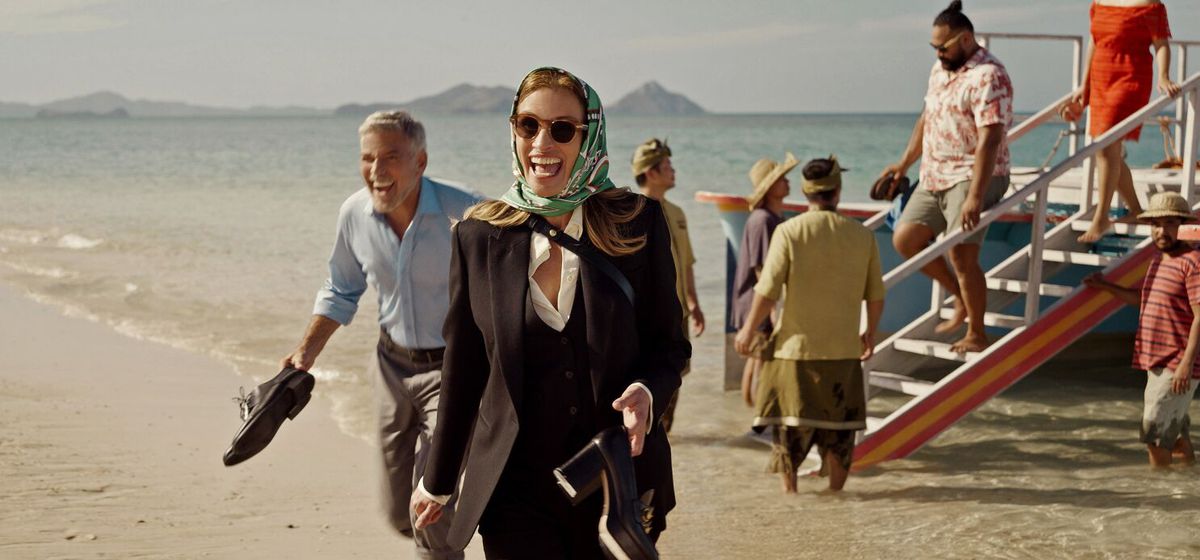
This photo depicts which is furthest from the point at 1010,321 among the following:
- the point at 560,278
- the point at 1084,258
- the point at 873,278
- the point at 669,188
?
the point at 560,278

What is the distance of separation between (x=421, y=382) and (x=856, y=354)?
290 cm

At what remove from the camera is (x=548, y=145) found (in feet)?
9.11

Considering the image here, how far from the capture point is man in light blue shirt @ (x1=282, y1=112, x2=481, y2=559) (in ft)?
14.3

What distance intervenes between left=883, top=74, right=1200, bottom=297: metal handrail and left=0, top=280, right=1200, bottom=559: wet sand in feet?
3.71

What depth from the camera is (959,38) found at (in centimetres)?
681

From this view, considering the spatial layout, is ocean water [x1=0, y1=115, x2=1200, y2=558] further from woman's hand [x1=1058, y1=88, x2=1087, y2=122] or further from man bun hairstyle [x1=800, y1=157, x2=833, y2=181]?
woman's hand [x1=1058, y1=88, x2=1087, y2=122]

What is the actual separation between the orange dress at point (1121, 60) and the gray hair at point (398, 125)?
15.7 feet

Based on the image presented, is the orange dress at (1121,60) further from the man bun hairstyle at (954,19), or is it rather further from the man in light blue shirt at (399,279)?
the man in light blue shirt at (399,279)

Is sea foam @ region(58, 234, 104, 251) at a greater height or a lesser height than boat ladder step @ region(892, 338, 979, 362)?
lesser

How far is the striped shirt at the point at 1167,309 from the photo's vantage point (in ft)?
22.6

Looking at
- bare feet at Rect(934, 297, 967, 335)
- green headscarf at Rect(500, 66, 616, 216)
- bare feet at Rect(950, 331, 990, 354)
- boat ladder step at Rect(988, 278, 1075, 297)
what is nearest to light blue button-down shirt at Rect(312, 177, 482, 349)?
green headscarf at Rect(500, 66, 616, 216)

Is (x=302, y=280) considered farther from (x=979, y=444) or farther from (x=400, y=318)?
(x=400, y=318)

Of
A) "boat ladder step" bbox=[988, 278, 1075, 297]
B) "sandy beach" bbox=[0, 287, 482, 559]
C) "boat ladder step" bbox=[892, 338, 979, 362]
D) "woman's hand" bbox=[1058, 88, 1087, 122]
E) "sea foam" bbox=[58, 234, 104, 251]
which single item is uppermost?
"woman's hand" bbox=[1058, 88, 1087, 122]

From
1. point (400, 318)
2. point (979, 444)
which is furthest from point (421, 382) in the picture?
point (979, 444)
